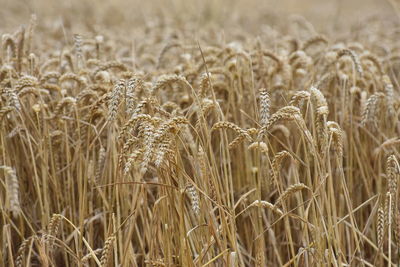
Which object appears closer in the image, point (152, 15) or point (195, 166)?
point (195, 166)

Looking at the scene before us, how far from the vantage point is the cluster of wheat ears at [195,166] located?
1.58 metres

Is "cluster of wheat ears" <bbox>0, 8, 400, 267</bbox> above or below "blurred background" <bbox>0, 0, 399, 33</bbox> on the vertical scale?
below

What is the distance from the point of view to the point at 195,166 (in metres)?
1.72

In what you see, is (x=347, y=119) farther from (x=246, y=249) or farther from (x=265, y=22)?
(x=265, y=22)

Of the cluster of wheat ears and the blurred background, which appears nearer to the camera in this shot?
the cluster of wheat ears

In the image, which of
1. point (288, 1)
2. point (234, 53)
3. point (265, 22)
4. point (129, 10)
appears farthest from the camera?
point (288, 1)

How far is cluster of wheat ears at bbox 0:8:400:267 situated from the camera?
62.1 inches

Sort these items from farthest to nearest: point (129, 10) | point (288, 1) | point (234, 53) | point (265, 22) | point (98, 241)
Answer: point (288, 1) < point (129, 10) < point (265, 22) < point (234, 53) < point (98, 241)

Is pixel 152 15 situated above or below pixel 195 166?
above

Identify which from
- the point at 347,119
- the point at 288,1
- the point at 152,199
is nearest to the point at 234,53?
the point at 347,119

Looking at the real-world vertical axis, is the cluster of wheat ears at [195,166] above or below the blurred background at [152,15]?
below

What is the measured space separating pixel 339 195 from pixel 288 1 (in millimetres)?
8609

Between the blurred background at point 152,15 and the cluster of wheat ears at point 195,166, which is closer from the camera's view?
the cluster of wheat ears at point 195,166

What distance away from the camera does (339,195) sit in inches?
89.4
